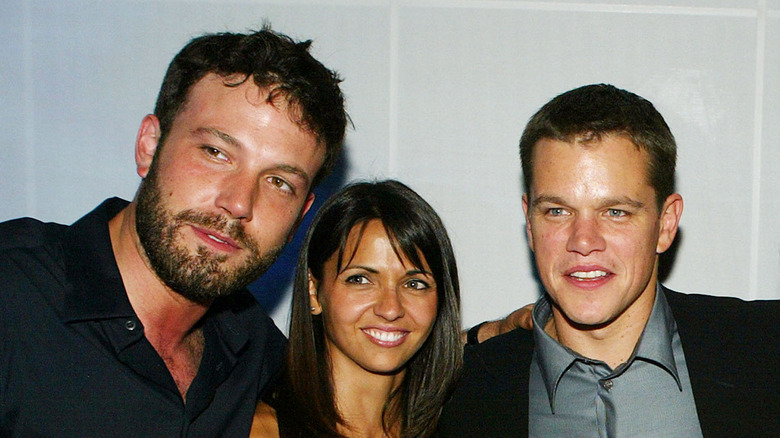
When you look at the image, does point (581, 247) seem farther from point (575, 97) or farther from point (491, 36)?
point (491, 36)

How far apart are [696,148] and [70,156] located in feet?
8.88

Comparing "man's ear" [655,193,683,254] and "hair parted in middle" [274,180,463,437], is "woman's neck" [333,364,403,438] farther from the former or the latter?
"man's ear" [655,193,683,254]

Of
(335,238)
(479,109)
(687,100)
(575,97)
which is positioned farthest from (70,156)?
(687,100)

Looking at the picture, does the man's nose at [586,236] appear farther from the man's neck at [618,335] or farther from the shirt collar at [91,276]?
the shirt collar at [91,276]

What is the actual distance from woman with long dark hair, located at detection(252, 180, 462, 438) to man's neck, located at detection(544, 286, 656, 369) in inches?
19.4

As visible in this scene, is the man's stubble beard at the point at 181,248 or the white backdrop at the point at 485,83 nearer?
the man's stubble beard at the point at 181,248

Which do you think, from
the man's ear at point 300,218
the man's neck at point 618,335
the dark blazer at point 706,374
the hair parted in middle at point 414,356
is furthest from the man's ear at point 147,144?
the man's neck at point 618,335

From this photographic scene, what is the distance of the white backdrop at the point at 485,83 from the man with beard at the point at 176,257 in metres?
0.87

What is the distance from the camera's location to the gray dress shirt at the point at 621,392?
2.14 meters

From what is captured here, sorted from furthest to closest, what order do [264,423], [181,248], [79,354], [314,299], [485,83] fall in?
[485,83] < [314,299] < [264,423] < [181,248] < [79,354]

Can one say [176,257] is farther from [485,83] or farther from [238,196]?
[485,83]

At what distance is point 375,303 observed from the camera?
241 centimetres

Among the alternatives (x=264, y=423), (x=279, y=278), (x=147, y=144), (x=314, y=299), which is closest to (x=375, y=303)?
(x=314, y=299)

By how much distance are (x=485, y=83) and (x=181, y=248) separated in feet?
5.36
